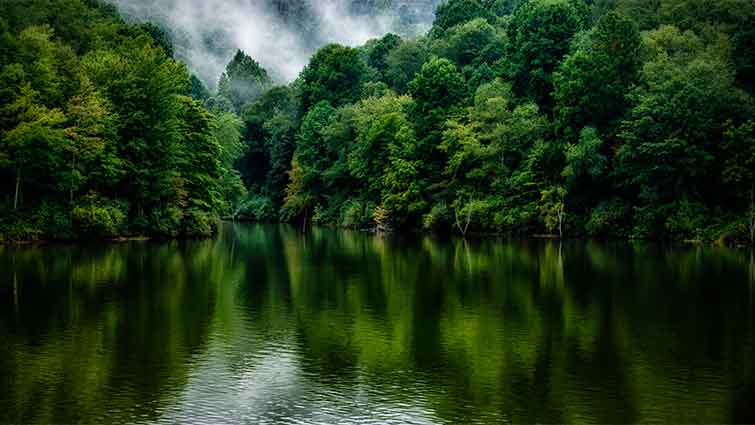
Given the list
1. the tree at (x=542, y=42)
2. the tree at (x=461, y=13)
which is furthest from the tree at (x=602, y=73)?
the tree at (x=461, y=13)

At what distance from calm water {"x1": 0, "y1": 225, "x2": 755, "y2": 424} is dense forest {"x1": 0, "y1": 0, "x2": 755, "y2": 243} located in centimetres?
1647

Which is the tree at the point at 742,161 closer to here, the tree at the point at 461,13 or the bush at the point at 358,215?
the bush at the point at 358,215

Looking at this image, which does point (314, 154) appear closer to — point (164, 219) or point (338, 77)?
point (338, 77)

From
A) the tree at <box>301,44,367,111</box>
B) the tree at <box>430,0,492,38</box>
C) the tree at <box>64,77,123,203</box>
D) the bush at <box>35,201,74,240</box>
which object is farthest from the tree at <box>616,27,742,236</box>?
the tree at <box>430,0,492,38</box>

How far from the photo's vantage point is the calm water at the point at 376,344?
16.0 metres

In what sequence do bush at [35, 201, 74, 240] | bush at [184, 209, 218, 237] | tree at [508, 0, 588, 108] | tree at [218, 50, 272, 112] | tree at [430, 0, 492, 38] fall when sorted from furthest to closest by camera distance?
tree at [218, 50, 272, 112] → tree at [430, 0, 492, 38] → tree at [508, 0, 588, 108] → bush at [184, 209, 218, 237] → bush at [35, 201, 74, 240]

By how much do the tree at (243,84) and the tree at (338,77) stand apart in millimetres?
54705

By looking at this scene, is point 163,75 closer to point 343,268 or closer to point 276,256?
point 276,256

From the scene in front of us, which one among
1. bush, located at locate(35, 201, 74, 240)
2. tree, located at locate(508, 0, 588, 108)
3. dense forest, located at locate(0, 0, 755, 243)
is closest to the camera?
bush, located at locate(35, 201, 74, 240)

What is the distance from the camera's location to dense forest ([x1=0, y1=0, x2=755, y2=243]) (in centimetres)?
5647

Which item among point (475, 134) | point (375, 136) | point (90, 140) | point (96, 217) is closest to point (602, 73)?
point (475, 134)

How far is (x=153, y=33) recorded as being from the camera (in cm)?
9600

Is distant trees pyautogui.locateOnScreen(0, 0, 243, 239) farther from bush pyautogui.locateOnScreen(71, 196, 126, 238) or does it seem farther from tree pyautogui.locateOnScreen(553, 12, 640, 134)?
tree pyautogui.locateOnScreen(553, 12, 640, 134)

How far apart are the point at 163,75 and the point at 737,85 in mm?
42206
